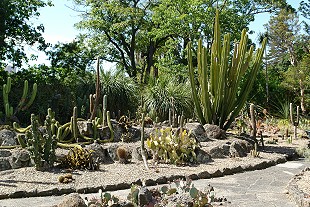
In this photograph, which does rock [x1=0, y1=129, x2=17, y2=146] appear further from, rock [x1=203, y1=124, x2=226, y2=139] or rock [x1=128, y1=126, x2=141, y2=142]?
Answer: rock [x1=203, y1=124, x2=226, y2=139]

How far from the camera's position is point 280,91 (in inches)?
816

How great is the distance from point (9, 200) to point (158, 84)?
31.1 ft

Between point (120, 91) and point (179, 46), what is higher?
point (179, 46)

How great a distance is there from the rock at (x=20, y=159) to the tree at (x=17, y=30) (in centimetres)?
787

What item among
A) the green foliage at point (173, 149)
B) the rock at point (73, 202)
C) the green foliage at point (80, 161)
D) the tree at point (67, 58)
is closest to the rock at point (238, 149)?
the green foliage at point (173, 149)

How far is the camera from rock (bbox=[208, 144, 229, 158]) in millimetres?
7992

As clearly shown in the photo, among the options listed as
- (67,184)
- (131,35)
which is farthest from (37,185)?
(131,35)

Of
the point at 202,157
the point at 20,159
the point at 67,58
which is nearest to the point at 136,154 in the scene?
the point at 202,157

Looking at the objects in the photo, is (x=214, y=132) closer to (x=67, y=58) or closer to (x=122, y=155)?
(x=122, y=155)

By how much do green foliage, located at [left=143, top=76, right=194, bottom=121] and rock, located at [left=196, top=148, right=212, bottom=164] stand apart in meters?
5.40

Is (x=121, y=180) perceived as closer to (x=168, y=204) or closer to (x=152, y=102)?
(x=168, y=204)

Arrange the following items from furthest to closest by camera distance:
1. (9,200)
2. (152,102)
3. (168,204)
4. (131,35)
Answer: (131,35), (152,102), (9,200), (168,204)

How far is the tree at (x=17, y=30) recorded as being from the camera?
44.9 ft

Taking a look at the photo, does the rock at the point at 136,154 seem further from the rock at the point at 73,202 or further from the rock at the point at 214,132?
the rock at the point at 73,202
